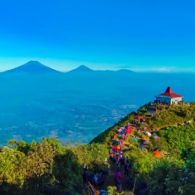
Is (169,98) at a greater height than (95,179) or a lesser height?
greater

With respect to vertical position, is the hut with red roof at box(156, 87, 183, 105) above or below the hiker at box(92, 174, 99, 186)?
above

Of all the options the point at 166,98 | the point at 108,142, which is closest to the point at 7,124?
the point at 166,98

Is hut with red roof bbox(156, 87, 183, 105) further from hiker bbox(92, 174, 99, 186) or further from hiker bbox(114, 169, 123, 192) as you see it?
hiker bbox(92, 174, 99, 186)

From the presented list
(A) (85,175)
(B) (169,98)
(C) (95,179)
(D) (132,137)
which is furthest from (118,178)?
(B) (169,98)

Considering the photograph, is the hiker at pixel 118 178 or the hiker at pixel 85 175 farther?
the hiker at pixel 85 175

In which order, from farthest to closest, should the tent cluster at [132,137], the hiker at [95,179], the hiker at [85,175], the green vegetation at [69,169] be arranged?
1. the tent cluster at [132,137]
2. the hiker at [85,175]
3. the hiker at [95,179]
4. the green vegetation at [69,169]

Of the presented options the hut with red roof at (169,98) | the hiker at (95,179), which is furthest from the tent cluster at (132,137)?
the hut with red roof at (169,98)

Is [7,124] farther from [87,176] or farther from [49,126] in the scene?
[87,176]

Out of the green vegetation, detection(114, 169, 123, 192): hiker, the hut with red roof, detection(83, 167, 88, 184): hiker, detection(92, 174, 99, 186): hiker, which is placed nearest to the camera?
the green vegetation

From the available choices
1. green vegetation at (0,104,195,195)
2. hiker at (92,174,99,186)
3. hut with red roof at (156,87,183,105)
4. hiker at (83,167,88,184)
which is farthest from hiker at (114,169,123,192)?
hut with red roof at (156,87,183,105)

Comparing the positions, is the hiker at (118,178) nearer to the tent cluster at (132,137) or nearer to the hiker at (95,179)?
the hiker at (95,179)

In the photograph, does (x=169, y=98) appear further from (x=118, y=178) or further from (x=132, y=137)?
(x=118, y=178)

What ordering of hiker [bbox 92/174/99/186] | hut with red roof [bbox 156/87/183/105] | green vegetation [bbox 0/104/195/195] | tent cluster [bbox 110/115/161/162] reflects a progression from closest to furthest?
green vegetation [bbox 0/104/195/195]
hiker [bbox 92/174/99/186]
tent cluster [bbox 110/115/161/162]
hut with red roof [bbox 156/87/183/105]

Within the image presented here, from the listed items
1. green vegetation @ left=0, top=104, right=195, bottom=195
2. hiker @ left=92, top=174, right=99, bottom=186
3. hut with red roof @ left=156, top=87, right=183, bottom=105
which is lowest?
hiker @ left=92, top=174, right=99, bottom=186
